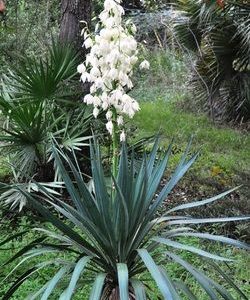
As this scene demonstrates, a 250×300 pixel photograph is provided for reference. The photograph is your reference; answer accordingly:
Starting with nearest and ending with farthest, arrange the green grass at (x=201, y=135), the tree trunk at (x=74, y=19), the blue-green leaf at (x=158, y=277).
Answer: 1. the blue-green leaf at (x=158, y=277)
2. the tree trunk at (x=74, y=19)
3. the green grass at (x=201, y=135)

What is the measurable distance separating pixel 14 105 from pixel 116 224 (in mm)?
3091

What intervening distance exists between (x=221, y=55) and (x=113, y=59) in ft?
23.7

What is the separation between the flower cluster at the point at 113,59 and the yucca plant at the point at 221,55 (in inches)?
222

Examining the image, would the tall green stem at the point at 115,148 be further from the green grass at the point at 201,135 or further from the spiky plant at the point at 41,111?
the green grass at the point at 201,135

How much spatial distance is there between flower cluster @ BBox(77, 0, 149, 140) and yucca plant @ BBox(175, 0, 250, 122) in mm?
5634

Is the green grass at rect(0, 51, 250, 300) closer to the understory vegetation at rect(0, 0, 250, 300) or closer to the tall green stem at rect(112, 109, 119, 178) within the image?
the understory vegetation at rect(0, 0, 250, 300)

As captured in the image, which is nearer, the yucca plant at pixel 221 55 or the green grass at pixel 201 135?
the green grass at pixel 201 135

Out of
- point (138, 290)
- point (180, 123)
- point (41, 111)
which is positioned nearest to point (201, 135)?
point (180, 123)

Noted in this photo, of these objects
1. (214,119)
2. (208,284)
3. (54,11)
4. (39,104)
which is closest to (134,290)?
(208,284)

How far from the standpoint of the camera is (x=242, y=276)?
15.8 ft

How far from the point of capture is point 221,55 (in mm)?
10359

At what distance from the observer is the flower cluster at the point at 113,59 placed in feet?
11.5

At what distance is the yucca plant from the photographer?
9.62m

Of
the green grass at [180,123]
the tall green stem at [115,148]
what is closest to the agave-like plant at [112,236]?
the tall green stem at [115,148]
